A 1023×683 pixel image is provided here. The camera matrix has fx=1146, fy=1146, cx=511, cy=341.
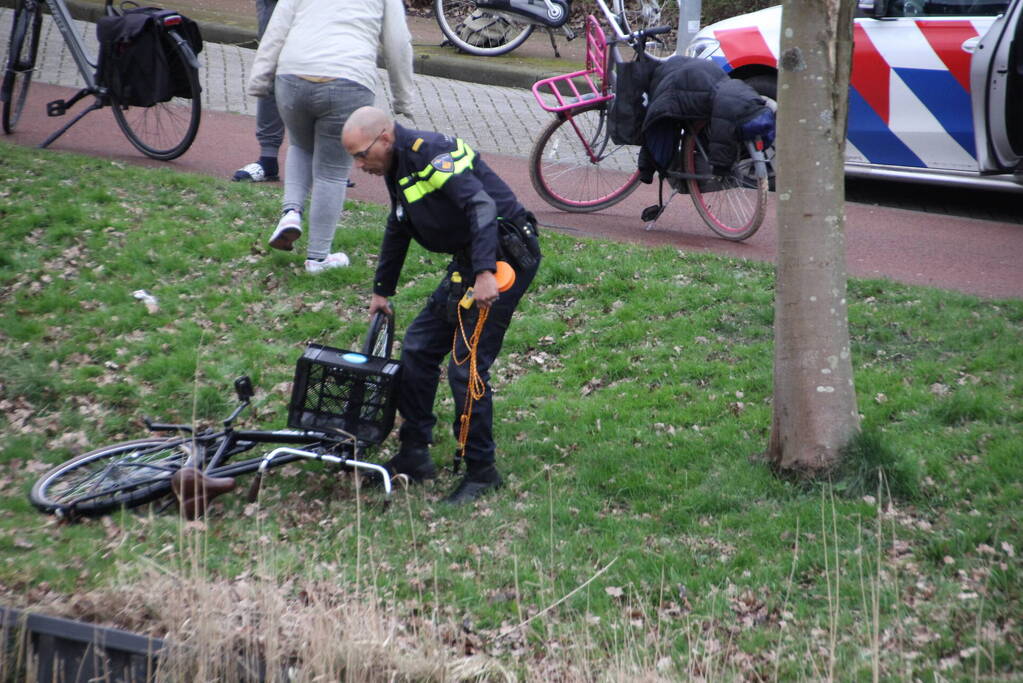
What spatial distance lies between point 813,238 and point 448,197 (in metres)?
1.63

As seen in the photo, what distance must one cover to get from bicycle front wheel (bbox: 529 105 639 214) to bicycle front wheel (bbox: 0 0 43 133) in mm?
4552

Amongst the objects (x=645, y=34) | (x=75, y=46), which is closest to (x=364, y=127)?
(x=645, y=34)

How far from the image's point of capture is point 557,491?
5410 millimetres

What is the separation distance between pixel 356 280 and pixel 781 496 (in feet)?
11.8

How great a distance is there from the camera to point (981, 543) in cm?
464

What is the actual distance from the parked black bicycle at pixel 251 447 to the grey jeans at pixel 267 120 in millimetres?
4123

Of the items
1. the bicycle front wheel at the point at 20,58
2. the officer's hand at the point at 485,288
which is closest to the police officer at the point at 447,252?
the officer's hand at the point at 485,288

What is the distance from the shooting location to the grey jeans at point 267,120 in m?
9.05

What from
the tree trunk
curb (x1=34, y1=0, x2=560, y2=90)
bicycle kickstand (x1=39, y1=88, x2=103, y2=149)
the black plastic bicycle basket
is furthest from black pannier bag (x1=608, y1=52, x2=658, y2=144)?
curb (x1=34, y1=0, x2=560, y2=90)

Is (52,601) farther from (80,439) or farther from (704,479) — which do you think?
(704,479)

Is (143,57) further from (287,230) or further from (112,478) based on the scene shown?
(112,478)

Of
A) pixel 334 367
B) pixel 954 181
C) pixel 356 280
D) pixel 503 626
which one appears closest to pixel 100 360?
pixel 356 280

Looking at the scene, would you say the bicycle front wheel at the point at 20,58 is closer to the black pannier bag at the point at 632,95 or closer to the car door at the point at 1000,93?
the black pannier bag at the point at 632,95

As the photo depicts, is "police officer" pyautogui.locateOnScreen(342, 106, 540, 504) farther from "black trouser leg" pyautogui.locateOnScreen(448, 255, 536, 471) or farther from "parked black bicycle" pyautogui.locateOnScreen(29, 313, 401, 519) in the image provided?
"parked black bicycle" pyautogui.locateOnScreen(29, 313, 401, 519)
